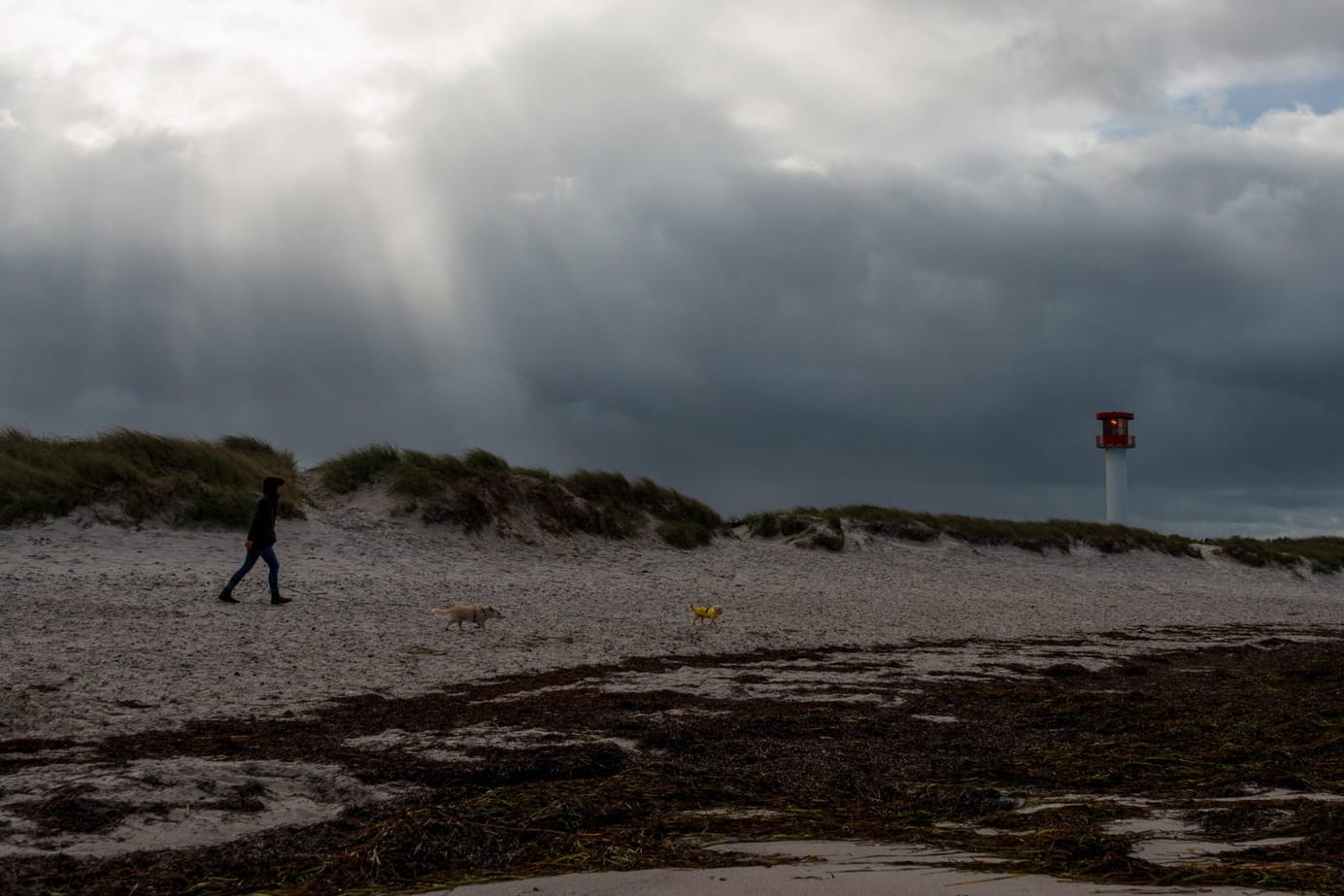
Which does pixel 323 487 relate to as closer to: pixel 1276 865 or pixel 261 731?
pixel 261 731

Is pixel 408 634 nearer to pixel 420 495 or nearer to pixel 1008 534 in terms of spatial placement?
pixel 420 495

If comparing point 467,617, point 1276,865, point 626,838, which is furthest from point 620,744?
point 467,617

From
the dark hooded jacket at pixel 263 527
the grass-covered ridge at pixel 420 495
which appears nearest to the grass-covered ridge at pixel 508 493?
the grass-covered ridge at pixel 420 495

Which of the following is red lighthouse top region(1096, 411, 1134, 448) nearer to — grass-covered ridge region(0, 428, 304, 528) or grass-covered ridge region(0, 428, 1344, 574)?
grass-covered ridge region(0, 428, 1344, 574)

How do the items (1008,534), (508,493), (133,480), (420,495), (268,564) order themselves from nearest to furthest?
(268,564) < (133,480) < (420,495) < (508,493) < (1008,534)

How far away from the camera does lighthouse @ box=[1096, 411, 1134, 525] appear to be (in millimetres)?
43250

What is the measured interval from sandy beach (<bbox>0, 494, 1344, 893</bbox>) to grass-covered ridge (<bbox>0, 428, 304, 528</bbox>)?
427mm

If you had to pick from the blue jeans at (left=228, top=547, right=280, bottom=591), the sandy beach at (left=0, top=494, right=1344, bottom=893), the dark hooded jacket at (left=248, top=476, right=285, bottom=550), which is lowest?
the sandy beach at (left=0, top=494, right=1344, bottom=893)

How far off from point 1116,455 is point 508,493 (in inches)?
1196

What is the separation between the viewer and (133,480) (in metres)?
19.0

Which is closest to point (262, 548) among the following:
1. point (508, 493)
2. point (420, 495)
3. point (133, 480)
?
point (133, 480)

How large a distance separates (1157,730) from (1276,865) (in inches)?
181

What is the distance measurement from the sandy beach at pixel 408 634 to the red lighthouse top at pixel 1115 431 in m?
16.9

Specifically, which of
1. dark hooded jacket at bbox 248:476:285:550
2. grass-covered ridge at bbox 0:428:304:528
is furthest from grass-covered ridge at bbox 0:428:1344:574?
dark hooded jacket at bbox 248:476:285:550
